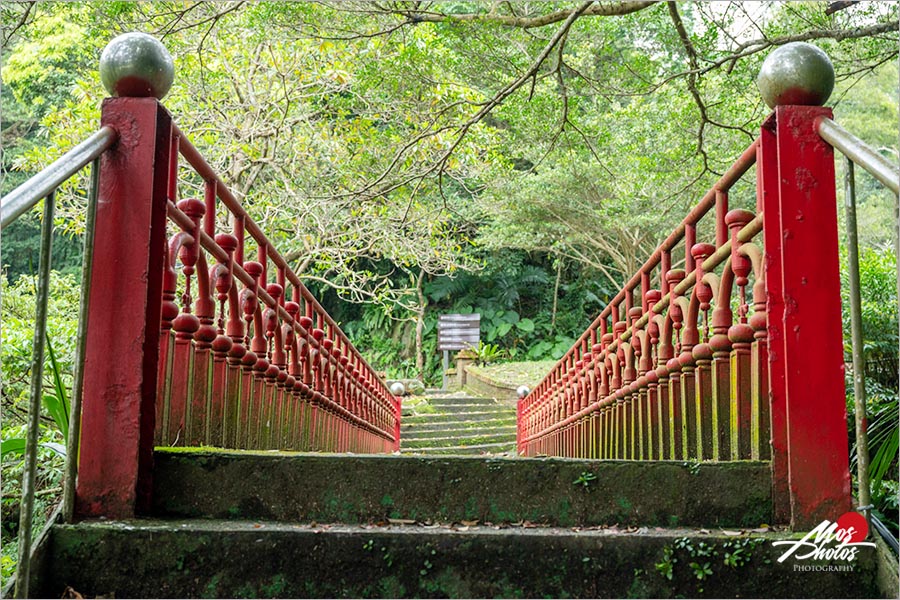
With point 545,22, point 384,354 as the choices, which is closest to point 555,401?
point 545,22

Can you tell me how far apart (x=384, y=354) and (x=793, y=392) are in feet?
70.6

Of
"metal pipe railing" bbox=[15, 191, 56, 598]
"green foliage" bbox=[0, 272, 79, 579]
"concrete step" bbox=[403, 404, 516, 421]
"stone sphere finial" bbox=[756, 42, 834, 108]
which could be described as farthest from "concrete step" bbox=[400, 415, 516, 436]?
"metal pipe railing" bbox=[15, 191, 56, 598]

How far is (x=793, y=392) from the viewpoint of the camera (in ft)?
7.41

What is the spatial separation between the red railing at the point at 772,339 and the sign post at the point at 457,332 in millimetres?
17826

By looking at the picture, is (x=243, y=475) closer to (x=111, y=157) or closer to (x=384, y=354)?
(x=111, y=157)

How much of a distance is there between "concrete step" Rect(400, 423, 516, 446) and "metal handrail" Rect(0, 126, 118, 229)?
10885mm

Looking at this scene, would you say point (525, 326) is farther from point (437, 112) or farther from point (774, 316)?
point (774, 316)

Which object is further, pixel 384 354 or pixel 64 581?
pixel 384 354

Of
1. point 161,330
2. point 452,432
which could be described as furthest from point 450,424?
point 161,330

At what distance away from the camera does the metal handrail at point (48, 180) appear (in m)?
1.69

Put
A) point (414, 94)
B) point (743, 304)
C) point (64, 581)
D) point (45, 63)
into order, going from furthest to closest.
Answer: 1. point (45, 63)
2. point (414, 94)
3. point (743, 304)
4. point (64, 581)

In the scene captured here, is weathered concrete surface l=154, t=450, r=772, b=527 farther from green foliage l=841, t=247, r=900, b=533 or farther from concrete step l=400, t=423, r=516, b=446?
concrete step l=400, t=423, r=516, b=446

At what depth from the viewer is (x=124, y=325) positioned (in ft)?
7.50

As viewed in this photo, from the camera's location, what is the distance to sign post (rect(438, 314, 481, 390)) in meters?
21.9
